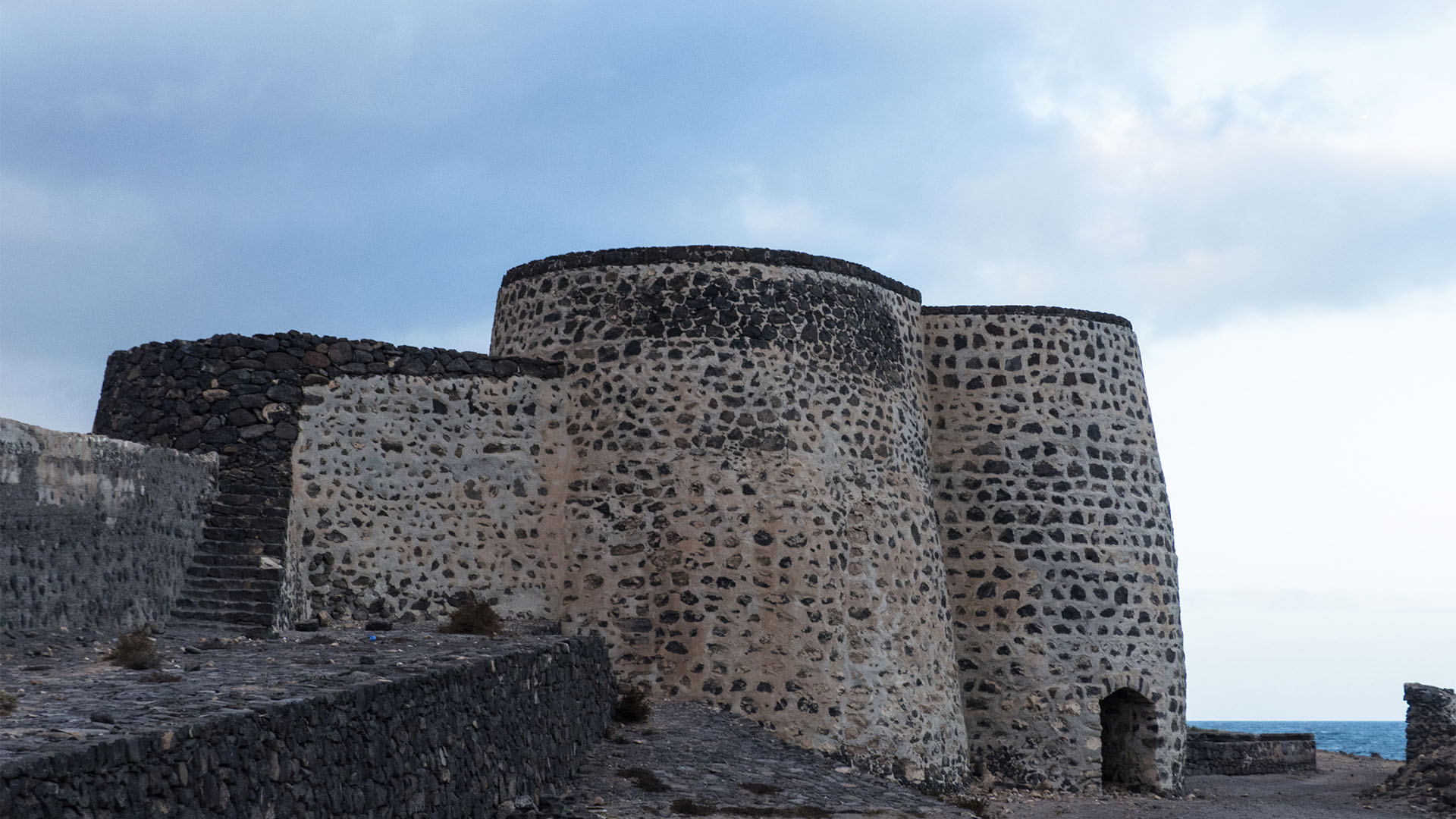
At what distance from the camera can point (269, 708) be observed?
20.7 feet

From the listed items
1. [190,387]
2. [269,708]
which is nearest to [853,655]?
[190,387]

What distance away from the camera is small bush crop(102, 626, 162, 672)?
27.4ft

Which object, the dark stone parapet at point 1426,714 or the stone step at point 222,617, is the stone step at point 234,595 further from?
the dark stone parapet at point 1426,714

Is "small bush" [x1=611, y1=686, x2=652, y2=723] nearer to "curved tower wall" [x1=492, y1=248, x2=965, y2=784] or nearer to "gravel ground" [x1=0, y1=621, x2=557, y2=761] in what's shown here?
"curved tower wall" [x1=492, y1=248, x2=965, y2=784]

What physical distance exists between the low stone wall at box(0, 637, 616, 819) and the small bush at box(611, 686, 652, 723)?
70.7 inches

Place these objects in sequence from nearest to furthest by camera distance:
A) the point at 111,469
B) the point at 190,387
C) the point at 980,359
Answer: the point at 111,469 < the point at 190,387 < the point at 980,359

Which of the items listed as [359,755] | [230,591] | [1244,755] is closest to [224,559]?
[230,591]

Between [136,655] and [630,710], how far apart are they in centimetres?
576

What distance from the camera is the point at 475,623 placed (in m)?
12.9

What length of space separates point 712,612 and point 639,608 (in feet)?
2.48

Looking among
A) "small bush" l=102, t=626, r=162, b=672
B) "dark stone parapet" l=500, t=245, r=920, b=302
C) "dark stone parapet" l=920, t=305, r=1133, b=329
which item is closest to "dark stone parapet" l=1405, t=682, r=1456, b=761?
"dark stone parapet" l=920, t=305, r=1133, b=329

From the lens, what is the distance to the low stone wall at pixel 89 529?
33.5 ft

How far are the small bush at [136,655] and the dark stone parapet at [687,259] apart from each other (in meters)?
8.06

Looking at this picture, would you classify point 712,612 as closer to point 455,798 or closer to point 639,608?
point 639,608
